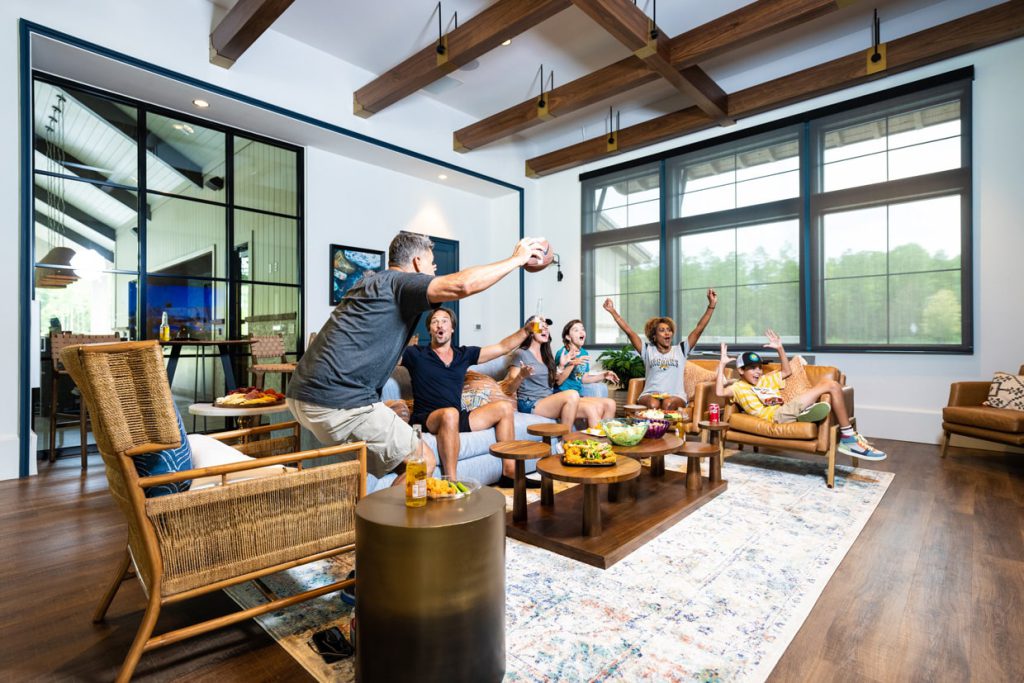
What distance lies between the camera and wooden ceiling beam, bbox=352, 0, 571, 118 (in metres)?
3.92

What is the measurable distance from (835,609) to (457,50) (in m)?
4.62

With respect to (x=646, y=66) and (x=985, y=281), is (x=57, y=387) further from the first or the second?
(x=985, y=281)

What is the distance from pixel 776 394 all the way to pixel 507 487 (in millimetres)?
2165

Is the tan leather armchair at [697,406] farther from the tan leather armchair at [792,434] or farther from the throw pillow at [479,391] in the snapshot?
the throw pillow at [479,391]

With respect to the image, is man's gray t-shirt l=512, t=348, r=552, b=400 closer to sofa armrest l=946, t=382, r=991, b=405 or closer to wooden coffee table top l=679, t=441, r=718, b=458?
wooden coffee table top l=679, t=441, r=718, b=458

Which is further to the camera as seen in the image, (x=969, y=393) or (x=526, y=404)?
(x=969, y=393)

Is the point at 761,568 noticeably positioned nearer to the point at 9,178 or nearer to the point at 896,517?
the point at 896,517

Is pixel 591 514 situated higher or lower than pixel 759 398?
lower

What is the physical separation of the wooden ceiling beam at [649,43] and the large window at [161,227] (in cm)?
363

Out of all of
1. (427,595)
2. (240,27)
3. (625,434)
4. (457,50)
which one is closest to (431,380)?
(625,434)

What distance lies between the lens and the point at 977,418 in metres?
3.78

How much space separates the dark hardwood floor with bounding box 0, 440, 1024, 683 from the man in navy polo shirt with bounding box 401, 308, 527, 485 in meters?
1.47

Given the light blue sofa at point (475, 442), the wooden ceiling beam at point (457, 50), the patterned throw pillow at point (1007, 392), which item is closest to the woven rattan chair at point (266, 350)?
the light blue sofa at point (475, 442)

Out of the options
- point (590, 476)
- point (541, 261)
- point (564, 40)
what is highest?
point (564, 40)
